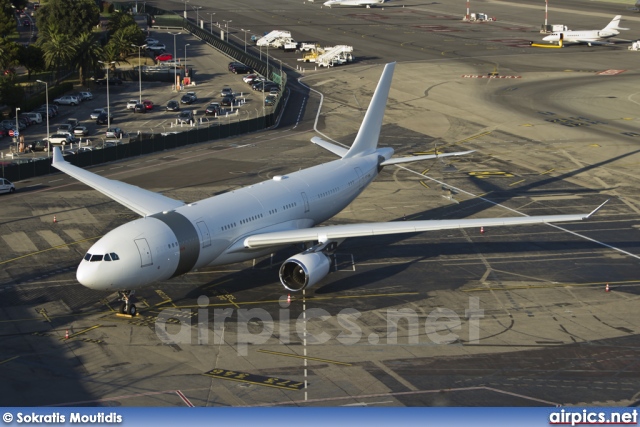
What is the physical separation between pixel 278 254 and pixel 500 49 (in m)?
138

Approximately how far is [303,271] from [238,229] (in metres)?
5.33

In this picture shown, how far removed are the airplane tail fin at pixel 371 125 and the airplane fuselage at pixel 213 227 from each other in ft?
12.1

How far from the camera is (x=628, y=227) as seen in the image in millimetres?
79562

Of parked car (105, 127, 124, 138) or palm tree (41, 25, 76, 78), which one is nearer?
parked car (105, 127, 124, 138)

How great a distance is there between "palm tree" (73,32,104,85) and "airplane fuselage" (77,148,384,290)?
102 m

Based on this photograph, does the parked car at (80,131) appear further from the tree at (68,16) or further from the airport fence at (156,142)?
the tree at (68,16)

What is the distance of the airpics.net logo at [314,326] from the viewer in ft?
178

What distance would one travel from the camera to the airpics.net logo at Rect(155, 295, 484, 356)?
5434 centimetres

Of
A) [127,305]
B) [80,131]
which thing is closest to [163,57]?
[80,131]

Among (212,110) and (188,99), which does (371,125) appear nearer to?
(212,110)

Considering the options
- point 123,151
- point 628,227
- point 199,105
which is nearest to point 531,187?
point 628,227

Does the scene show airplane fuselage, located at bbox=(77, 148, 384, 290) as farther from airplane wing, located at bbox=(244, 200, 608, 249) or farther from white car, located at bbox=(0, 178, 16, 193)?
white car, located at bbox=(0, 178, 16, 193)

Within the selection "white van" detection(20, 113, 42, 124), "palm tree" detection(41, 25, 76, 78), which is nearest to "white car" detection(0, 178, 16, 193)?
"white van" detection(20, 113, 42, 124)

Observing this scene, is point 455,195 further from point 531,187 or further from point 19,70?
point 19,70
